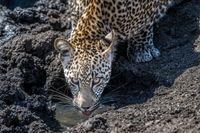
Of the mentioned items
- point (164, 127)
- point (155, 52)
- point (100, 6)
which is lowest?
point (164, 127)

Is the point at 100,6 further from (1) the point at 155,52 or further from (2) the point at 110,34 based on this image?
(1) the point at 155,52

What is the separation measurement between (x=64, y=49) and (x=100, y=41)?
1.98 ft

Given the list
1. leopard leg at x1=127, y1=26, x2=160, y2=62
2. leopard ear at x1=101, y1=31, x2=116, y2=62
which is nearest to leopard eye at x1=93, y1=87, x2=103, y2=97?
leopard ear at x1=101, y1=31, x2=116, y2=62

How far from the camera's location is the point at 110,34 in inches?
431

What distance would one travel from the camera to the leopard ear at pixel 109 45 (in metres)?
10.7

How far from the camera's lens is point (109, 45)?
35.9 feet

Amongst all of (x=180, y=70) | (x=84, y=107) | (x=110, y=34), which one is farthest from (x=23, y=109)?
(x=180, y=70)

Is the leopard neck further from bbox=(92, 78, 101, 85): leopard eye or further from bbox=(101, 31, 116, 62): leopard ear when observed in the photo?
bbox=(92, 78, 101, 85): leopard eye

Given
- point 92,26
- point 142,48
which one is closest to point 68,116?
point 92,26

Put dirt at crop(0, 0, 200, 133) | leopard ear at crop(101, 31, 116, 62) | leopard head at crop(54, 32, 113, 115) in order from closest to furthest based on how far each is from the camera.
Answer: dirt at crop(0, 0, 200, 133), leopard head at crop(54, 32, 113, 115), leopard ear at crop(101, 31, 116, 62)

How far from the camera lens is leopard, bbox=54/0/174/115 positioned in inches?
414

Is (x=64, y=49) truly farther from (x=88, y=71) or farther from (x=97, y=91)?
(x=97, y=91)

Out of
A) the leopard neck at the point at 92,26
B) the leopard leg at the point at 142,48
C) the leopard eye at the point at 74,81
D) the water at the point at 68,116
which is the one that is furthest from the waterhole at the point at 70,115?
the leopard leg at the point at 142,48

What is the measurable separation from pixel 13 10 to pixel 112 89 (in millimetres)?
3448
